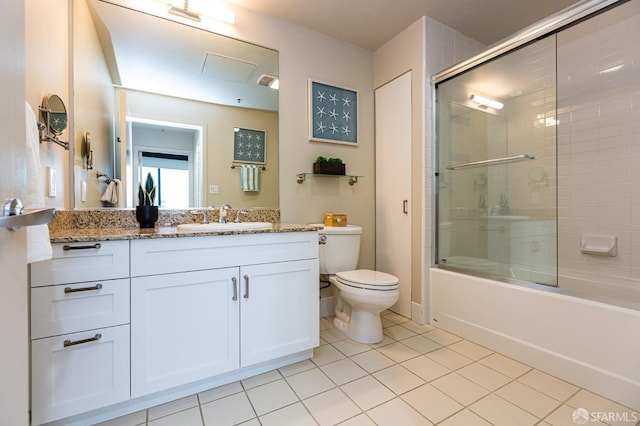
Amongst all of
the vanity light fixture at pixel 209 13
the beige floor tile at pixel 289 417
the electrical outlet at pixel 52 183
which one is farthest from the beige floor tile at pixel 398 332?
the vanity light fixture at pixel 209 13

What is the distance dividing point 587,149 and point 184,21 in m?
3.04

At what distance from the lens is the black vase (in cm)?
165

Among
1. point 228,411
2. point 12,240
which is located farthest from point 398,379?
point 12,240

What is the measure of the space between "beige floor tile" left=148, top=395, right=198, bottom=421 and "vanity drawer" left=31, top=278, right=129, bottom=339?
450mm

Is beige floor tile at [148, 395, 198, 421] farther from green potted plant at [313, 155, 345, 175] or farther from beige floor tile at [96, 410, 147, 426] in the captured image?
green potted plant at [313, 155, 345, 175]

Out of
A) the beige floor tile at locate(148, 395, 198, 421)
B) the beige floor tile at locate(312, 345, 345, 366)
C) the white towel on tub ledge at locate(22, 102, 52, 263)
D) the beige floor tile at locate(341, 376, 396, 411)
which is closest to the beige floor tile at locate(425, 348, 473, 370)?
the beige floor tile at locate(341, 376, 396, 411)

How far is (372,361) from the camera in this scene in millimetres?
1708

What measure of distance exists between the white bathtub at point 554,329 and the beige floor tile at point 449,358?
25cm

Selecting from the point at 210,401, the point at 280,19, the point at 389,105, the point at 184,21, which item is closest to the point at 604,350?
the point at 210,401

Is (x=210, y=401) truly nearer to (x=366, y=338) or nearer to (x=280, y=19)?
(x=366, y=338)

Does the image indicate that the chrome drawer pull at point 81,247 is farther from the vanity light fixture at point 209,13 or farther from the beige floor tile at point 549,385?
the beige floor tile at point 549,385

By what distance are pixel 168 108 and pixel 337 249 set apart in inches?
59.1

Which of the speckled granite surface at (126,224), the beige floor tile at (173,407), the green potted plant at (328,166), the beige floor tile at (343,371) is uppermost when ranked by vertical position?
the green potted plant at (328,166)

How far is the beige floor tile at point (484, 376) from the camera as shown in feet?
4.85
